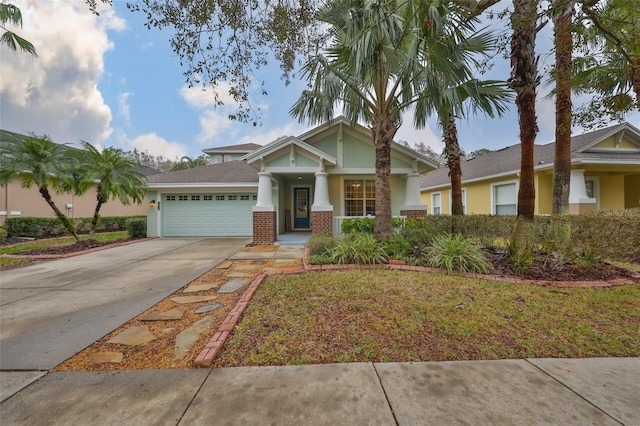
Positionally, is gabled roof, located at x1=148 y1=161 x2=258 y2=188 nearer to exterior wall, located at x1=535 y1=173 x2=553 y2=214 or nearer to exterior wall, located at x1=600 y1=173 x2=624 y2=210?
exterior wall, located at x1=535 y1=173 x2=553 y2=214

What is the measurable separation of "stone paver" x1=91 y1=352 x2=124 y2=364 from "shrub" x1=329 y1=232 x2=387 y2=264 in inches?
172

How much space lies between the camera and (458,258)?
584cm

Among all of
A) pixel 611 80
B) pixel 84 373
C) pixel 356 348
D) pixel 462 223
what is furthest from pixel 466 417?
pixel 611 80

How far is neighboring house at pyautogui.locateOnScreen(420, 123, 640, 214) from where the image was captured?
10898mm

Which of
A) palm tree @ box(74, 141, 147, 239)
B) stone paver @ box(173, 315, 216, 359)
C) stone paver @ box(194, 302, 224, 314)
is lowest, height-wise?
stone paver @ box(173, 315, 216, 359)

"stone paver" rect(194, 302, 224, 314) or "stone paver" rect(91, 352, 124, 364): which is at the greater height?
"stone paver" rect(194, 302, 224, 314)

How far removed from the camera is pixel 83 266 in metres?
7.11

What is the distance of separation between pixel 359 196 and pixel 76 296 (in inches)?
384

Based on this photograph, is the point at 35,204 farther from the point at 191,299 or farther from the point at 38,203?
the point at 191,299

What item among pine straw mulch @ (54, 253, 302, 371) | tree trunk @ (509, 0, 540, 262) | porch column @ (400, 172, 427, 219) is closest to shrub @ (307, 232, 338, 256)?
pine straw mulch @ (54, 253, 302, 371)

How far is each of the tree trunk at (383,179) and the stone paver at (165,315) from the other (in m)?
5.32

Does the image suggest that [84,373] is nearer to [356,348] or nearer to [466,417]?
[356,348]

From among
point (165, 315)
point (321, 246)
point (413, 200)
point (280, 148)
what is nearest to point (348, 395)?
point (165, 315)

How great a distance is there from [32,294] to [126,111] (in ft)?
42.6
